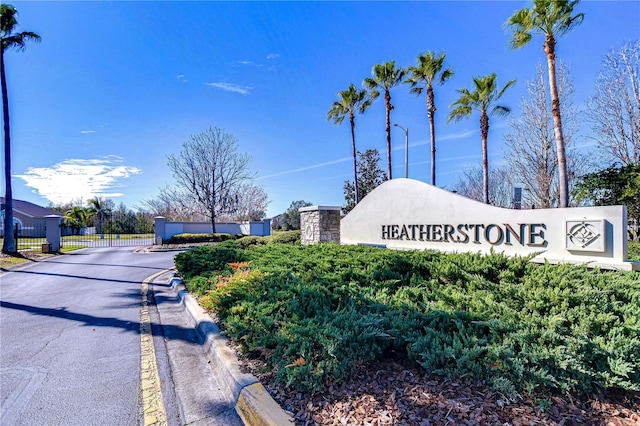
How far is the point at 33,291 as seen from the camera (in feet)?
25.3

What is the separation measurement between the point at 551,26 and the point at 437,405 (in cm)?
1426

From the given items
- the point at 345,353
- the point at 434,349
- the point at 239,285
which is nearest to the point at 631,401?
the point at 434,349

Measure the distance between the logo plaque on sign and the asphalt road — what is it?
19.2 ft

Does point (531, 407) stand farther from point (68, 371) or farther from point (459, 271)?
Result: point (68, 371)

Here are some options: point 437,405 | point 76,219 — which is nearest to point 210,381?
point 437,405

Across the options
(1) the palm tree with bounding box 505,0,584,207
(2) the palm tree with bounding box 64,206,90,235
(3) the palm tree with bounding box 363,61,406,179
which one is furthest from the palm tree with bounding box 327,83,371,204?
(2) the palm tree with bounding box 64,206,90,235

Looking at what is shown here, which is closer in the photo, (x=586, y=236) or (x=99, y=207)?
(x=586, y=236)

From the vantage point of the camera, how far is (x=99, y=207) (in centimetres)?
4838

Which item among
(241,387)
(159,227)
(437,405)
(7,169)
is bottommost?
(241,387)

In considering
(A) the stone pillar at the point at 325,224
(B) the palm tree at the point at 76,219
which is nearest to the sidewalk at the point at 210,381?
(A) the stone pillar at the point at 325,224

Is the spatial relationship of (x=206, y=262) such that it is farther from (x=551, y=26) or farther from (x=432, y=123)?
(x=432, y=123)

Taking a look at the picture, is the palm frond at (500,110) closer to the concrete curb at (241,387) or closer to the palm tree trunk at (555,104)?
the palm tree trunk at (555,104)

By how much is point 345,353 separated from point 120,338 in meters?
3.61

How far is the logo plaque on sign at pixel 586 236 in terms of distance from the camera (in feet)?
15.3
